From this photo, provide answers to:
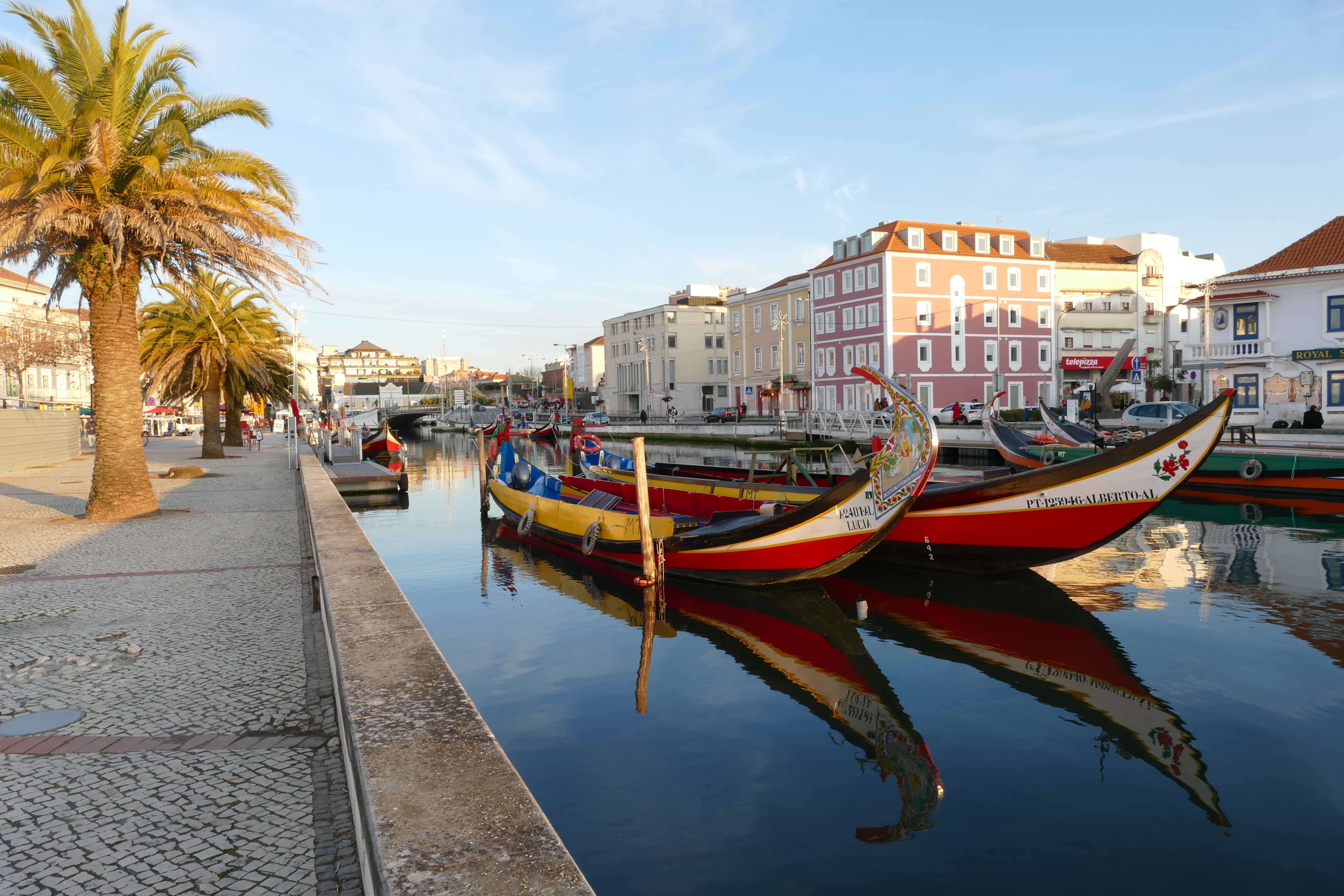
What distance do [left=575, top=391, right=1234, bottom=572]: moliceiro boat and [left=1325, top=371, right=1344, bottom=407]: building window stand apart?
1265 inches

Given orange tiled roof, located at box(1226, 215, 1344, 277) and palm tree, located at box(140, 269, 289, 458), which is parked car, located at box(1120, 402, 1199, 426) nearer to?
orange tiled roof, located at box(1226, 215, 1344, 277)

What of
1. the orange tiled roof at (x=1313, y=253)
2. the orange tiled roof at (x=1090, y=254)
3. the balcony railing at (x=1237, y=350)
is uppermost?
the orange tiled roof at (x=1090, y=254)

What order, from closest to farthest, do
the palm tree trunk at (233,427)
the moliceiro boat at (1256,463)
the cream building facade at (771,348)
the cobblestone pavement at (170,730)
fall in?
the cobblestone pavement at (170,730) → the moliceiro boat at (1256,463) → the palm tree trunk at (233,427) → the cream building facade at (771,348)

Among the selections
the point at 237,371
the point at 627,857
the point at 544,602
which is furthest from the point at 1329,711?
the point at 237,371

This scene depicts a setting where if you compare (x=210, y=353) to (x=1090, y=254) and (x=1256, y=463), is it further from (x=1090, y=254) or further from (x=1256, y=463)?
(x=1090, y=254)

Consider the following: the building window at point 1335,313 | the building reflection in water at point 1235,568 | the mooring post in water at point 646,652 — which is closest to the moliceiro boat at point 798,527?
the mooring post in water at point 646,652

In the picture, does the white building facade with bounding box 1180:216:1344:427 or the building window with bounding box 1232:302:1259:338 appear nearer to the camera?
the white building facade with bounding box 1180:216:1344:427

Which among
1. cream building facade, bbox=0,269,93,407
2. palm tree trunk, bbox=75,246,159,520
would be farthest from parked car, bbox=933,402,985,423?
cream building facade, bbox=0,269,93,407

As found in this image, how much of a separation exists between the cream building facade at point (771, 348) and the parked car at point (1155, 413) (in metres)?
27.7

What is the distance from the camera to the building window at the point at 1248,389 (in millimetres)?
39844

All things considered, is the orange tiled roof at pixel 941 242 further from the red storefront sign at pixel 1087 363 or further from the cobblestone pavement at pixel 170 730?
the cobblestone pavement at pixel 170 730

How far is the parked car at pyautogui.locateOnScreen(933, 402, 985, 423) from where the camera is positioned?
51.0 metres

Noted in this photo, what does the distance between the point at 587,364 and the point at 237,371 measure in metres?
115

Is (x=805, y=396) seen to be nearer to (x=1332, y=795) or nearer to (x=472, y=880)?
(x=1332, y=795)
